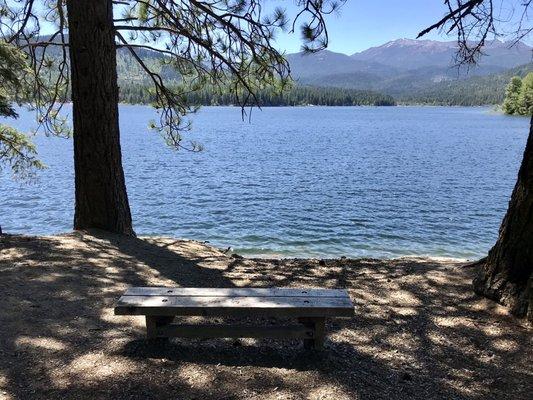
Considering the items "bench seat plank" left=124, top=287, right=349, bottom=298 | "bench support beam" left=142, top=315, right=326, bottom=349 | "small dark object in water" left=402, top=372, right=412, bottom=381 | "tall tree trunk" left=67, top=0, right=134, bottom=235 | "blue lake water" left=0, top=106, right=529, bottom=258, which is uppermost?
"tall tree trunk" left=67, top=0, right=134, bottom=235

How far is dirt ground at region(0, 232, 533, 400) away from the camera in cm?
333

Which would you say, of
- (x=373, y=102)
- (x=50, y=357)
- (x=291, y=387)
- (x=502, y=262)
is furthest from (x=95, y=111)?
(x=373, y=102)

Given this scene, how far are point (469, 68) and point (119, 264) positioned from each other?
18.4 feet

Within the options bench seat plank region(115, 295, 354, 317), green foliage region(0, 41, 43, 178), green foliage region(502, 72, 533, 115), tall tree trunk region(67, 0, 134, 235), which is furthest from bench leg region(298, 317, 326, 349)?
green foliage region(502, 72, 533, 115)

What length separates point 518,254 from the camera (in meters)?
4.83

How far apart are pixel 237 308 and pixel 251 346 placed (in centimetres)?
60

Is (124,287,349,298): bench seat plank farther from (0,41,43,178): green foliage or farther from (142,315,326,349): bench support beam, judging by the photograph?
(0,41,43,178): green foliage

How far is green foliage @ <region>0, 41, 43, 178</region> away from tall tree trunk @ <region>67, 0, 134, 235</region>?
1338 mm

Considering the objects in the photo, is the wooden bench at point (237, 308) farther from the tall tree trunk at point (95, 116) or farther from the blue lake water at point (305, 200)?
the blue lake water at point (305, 200)

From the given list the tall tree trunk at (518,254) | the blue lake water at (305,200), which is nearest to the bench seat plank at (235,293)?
the tall tree trunk at (518,254)

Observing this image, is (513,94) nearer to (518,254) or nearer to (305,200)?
(305,200)

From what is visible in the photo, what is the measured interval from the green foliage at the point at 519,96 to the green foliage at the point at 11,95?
3407 inches

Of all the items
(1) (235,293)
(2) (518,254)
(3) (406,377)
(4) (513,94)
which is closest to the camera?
(3) (406,377)

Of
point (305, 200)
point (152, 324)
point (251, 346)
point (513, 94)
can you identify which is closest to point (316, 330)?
point (251, 346)
